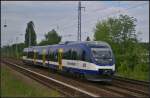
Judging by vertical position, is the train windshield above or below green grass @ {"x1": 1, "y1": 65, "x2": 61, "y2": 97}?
above

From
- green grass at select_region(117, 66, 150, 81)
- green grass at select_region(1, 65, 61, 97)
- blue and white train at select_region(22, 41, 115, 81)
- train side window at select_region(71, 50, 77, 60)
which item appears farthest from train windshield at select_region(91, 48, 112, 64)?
green grass at select_region(117, 66, 150, 81)

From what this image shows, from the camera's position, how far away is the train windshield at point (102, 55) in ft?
90.1

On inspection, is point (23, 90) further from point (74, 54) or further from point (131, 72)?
point (131, 72)

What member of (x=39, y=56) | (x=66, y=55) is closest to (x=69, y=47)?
(x=66, y=55)

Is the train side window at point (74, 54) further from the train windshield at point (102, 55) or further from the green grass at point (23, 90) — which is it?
the green grass at point (23, 90)

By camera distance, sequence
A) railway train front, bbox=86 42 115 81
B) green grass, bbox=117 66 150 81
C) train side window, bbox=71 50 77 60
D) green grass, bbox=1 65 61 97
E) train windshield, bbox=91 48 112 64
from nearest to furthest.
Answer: green grass, bbox=1 65 61 97
railway train front, bbox=86 42 115 81
train windshield, bbox=91 48 112 64
train side window, bbox=71 50 77 60
green grass, bbox=117 66 150 81

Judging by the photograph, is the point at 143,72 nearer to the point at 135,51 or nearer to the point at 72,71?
the point at 135,51

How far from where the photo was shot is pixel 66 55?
34.3 meters

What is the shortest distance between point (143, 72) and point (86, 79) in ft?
40.6

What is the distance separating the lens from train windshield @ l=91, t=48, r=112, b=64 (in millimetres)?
27469

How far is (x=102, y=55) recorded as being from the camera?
91.5 feet

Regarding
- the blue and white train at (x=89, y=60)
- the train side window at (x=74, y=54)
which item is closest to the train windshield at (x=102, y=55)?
the blue and white train at (x=89, y=60)

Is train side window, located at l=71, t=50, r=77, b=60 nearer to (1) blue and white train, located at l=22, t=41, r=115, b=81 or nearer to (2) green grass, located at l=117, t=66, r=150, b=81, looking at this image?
(1) blue and white train, located at l=22, t=41, r=115, b=81

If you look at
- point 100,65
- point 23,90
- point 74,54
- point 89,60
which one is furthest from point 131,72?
point 23,90
